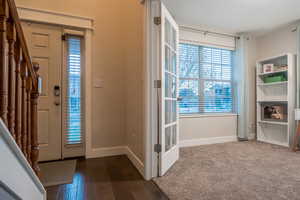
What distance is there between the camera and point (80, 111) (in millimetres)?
2619

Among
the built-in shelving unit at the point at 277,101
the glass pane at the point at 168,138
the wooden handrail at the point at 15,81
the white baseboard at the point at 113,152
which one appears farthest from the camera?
the built-in shelving unit at the point at 277,101

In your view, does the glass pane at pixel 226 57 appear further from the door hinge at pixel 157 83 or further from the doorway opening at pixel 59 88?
the doorway opening at pixel 59 88

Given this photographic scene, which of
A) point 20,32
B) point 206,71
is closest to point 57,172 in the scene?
point 20,32

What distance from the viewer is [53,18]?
243cm

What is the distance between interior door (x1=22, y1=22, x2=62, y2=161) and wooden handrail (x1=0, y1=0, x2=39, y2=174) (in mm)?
1195

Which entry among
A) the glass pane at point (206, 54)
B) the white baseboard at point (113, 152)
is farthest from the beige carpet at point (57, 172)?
the glass pane at point (206, 54)

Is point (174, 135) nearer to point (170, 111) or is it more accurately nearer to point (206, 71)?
point (170, 111)

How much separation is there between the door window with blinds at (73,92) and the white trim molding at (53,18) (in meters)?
0.20

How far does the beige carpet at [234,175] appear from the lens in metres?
1.55

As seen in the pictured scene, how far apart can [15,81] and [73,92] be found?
1645mm

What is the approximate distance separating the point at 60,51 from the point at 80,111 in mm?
941

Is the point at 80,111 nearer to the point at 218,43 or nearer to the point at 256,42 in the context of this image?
the point at 218,43

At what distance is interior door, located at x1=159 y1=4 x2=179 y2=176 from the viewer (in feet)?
6.45

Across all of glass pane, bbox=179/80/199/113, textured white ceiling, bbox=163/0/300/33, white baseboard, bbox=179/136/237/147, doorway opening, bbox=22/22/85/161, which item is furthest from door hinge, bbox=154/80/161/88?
white baseboard, bbox=179/136/237/147
